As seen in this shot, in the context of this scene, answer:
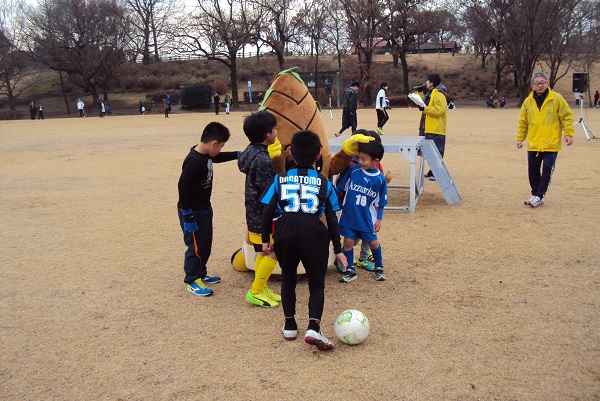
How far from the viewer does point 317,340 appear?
371 centimetres

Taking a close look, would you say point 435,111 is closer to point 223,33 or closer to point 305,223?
point 305,223

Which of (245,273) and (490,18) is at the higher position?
(490,18)

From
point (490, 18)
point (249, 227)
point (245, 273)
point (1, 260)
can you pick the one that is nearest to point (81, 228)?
point (1, 260)

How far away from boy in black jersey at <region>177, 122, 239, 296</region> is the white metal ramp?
3.59 m

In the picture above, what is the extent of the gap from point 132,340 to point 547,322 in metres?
3.16

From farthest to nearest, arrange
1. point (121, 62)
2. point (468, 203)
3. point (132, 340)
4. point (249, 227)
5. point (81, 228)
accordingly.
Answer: point (121, 62) < point (468, 203) < point (81, 228) < point (249, 227) < point (132, 340)

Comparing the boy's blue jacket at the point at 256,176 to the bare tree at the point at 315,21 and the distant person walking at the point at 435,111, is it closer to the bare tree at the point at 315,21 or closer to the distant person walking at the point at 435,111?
the distant person walking at the point at 435,111

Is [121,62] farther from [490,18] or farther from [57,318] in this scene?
[57,318]

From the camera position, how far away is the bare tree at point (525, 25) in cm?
3644

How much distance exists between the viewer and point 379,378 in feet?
11.1

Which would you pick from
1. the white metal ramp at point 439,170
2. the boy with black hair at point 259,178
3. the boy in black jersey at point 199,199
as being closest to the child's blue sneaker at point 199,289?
the boy in black jersey at point 199,199

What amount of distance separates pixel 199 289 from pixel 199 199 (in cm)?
83

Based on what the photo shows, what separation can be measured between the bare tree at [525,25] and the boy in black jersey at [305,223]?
37477 millimetres

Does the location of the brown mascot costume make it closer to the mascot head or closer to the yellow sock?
the mascot head
